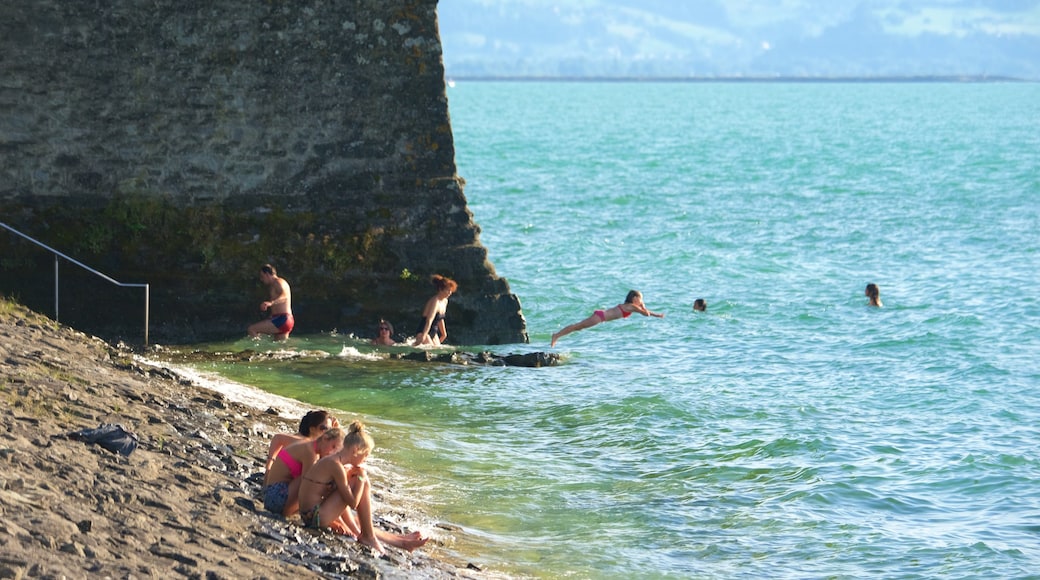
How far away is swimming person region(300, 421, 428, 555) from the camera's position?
31.0 feet

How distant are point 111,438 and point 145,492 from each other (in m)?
0.94

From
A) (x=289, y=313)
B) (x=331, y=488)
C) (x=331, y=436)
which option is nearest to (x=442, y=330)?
(x=289, y=313)

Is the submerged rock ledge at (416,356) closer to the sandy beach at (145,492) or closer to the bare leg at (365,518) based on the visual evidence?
the sandy beach at (145,492)

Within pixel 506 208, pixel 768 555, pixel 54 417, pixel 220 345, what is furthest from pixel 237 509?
pixel 506 208

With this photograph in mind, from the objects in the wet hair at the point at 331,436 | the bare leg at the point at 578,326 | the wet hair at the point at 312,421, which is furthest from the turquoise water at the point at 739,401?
the wet hair at the point at 312,421

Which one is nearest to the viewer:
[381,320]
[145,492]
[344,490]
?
[145,492]

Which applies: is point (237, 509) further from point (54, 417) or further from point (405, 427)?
point (405, 427)

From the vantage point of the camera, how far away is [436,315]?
56.7 ft

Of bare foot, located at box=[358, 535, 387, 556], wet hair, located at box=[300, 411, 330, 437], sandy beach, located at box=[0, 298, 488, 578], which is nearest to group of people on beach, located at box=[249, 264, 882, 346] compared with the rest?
sandy beach, located at box=[0, 298, 488, 578]

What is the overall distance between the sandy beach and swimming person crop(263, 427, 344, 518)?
0.44 feet

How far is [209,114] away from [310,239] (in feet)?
6.48

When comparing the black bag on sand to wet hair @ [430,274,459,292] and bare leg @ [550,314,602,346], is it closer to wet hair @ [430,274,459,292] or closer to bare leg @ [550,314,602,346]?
wet hair @ [430,274,459,292]

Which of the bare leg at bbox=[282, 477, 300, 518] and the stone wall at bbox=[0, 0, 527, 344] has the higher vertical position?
the stone wall at bbox=[0, 0, 527, 344]

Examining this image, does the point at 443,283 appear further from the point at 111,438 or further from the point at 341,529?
the point at 341,529
